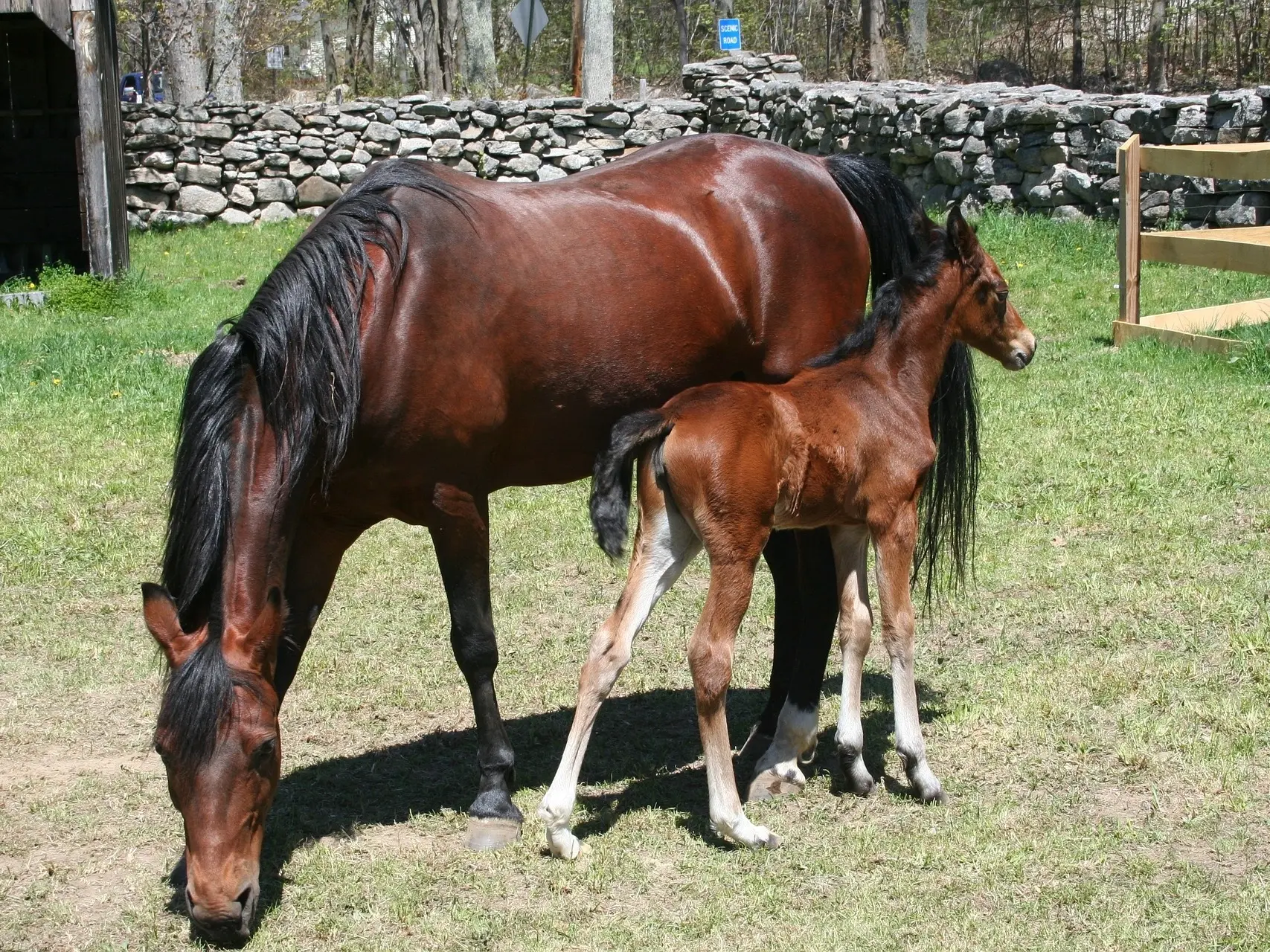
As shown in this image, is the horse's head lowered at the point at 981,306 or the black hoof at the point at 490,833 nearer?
the black hoof at the point at 490,833

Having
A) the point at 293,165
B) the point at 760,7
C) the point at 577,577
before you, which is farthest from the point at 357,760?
the point at 760,7

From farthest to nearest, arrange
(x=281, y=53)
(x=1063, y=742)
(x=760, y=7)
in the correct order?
(x=760, y=7) → (x=281, y=53) → (x=1063, y=742)

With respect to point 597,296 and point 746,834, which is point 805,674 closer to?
point 746,834

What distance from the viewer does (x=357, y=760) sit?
15.4ft

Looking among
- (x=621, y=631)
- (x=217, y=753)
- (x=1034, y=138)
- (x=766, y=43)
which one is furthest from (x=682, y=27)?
(x=217, y=753)

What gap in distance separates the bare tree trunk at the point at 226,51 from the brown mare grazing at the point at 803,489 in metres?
19.1

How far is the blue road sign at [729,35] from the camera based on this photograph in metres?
20.4

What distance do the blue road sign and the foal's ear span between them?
16.9 metres

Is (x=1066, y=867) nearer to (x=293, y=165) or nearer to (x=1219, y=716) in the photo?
(x=1219, y=716)

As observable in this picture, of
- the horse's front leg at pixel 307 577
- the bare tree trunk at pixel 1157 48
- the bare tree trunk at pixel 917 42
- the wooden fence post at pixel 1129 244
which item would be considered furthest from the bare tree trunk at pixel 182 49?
the horse's front leg at pixel 307 577

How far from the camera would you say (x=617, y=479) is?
390cm

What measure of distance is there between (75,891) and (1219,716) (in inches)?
144

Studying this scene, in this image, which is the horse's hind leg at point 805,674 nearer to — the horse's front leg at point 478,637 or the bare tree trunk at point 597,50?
the horse's front leg at point 478,637

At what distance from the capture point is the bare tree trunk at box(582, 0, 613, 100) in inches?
839
